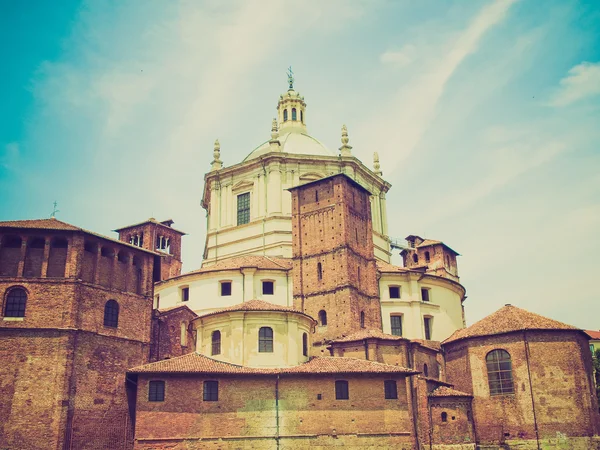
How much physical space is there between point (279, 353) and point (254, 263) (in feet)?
35.5

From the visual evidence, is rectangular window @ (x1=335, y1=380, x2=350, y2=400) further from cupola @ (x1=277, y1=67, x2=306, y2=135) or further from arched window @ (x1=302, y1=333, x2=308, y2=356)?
cupola @ (x1=277, y1=67, x2=306, y2=135)

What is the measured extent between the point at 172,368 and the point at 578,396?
2302 centimetres

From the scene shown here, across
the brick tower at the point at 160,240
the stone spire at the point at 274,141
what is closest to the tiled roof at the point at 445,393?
the stone spire at the point at 274,141

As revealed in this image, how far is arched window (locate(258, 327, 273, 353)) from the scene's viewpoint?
36.9m

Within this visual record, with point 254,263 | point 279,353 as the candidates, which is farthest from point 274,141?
point 279,353

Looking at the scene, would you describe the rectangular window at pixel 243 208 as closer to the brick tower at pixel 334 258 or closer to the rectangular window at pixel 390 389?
the brick tower at pixel 334 258

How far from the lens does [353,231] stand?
4531 centimetres

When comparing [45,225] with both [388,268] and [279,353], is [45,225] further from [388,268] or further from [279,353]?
[388,268]

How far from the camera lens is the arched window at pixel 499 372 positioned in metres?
40.2

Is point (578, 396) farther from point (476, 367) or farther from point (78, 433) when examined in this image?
point (78, 433)

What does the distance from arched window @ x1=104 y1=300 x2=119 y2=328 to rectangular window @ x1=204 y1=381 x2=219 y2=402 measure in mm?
6358

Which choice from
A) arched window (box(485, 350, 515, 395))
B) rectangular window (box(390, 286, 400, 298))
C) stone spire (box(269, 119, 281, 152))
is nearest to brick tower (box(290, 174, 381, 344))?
rectangular window (box(390, 286, 400, 298))

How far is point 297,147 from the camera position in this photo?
56.7 meters

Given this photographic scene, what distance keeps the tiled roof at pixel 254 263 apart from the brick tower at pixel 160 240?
41.6 ft
